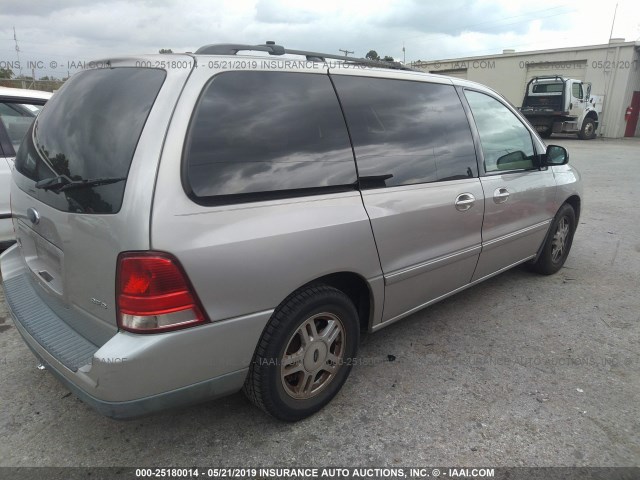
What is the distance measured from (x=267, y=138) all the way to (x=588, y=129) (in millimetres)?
23288

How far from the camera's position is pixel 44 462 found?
207 centimetres

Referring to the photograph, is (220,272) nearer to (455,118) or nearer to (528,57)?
(455,118)

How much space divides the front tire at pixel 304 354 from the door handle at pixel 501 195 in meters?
1.51

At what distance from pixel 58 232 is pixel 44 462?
1.06 m

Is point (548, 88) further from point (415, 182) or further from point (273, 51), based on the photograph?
point (273, 51)

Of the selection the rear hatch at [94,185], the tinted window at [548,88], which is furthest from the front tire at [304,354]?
the tinted window at [548,88]

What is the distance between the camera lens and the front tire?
6.81 ft

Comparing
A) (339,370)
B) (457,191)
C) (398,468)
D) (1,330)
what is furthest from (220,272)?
(1,330)

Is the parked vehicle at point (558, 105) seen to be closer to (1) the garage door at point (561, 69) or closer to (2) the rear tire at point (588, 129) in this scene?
(2) the rear tire at point (588, 129)

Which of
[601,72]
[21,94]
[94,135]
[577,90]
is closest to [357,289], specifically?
[94,135]

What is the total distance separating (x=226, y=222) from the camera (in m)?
1.84

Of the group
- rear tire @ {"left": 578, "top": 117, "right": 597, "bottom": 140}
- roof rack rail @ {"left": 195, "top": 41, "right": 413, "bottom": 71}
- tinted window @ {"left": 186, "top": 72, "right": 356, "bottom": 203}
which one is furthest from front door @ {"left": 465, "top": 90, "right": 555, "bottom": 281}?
rear tire @ {"left": 578, "top": 117, "right": 597, "bottom": 140}

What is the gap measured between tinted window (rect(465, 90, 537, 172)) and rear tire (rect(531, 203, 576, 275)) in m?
0.80

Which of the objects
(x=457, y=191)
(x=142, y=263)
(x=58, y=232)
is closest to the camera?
(x=142, y=263)
